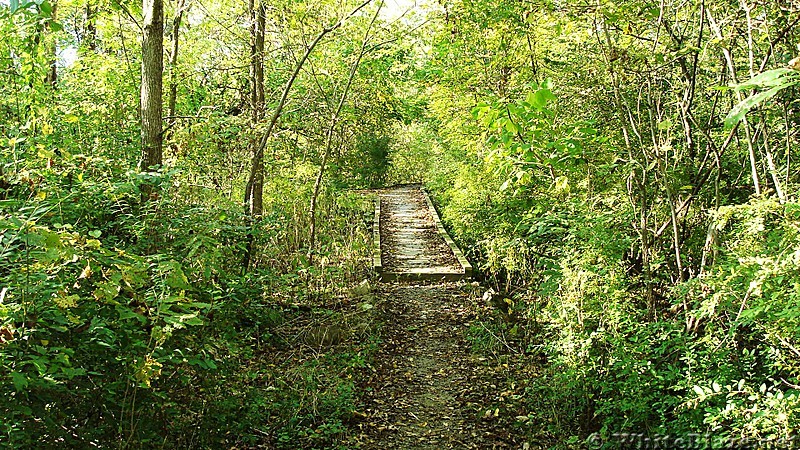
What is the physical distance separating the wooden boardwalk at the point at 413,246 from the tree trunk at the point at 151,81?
4.40 meters

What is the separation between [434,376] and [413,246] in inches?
188

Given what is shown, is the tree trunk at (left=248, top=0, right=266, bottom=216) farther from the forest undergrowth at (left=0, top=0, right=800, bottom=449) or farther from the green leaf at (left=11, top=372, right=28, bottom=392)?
the green leaf at (left=11, top=372, right=28, bottom=392)

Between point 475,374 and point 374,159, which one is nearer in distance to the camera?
point 475,374

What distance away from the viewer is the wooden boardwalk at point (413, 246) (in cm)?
873

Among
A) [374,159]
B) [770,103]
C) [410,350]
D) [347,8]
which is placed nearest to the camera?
[770,103]

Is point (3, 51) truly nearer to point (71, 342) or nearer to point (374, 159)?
point (71, 342)

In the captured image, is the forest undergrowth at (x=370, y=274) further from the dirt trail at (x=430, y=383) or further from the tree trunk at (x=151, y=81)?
the dirt trail at (x=430, y=383)

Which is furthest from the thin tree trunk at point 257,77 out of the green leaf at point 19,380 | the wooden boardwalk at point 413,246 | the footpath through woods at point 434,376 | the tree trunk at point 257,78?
the green leaf at point 19,380

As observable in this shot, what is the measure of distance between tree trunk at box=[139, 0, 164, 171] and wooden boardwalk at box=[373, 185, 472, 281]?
4.40m

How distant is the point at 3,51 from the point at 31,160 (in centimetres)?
182

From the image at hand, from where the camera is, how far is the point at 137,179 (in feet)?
11.5

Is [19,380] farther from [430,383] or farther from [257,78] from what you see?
[257,78]

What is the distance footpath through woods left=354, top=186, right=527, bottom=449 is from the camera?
4.88 meters

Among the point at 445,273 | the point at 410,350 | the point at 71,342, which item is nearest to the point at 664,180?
the point at 410,350
